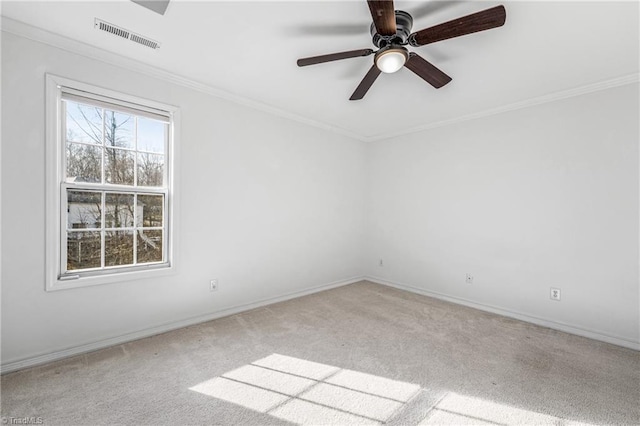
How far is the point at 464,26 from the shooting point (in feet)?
5.45

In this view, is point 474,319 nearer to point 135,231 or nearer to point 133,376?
point 133,376

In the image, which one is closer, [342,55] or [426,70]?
[342,55]

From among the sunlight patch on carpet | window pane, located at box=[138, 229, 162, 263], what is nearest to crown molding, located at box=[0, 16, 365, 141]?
window pane, located at box=[138, 229, 162, 263]

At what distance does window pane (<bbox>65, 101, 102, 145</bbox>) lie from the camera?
7.80ft

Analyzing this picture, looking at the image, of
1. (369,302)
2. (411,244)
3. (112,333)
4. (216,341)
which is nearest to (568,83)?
(411,244)

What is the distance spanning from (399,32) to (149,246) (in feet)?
9.20

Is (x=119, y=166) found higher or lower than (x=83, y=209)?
higher

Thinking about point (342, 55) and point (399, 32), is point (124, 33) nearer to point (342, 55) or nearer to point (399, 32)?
point (342, 55)

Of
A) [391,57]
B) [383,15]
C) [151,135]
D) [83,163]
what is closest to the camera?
[383,15]

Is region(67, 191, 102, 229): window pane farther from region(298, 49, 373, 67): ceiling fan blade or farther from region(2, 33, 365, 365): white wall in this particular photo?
region(298, 49, 373, 67): ceiling fan blade

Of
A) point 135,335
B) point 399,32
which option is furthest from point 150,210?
point 399,32

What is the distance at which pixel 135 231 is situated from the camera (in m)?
2.72

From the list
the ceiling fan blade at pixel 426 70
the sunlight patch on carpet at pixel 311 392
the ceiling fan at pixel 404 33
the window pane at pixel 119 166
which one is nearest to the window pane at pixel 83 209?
the window pane at pixel 119 166

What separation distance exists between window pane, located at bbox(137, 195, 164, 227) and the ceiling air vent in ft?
4.31
